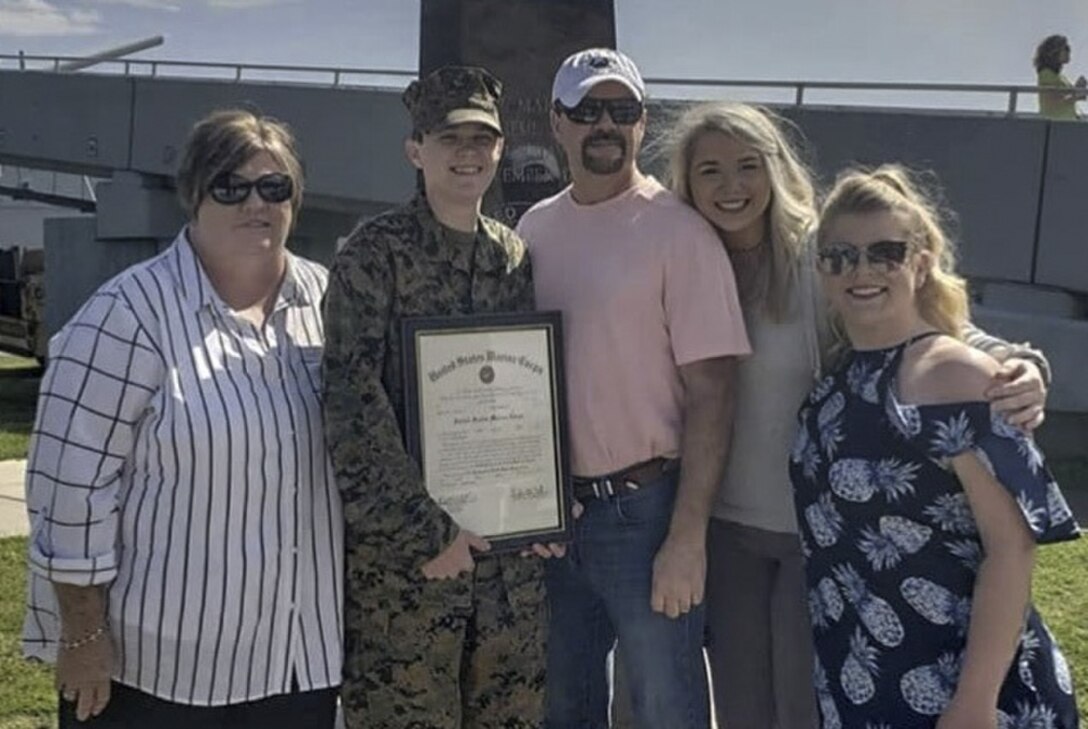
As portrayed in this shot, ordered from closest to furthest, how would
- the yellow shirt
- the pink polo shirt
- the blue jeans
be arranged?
1. the pink polo shirt
2. the blue jeans
3. the yellow shirt

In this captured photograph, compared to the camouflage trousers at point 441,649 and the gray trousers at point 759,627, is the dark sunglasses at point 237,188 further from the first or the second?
the gray trousers at point 759,627

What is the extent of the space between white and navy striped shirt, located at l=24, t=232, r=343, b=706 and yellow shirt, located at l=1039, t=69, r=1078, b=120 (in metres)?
10.7

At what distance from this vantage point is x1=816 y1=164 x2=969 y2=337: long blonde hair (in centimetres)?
285

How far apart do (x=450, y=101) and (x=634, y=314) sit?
663mm

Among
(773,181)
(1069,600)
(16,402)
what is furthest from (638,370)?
(16,402)

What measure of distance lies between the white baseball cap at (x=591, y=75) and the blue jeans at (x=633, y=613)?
96cm

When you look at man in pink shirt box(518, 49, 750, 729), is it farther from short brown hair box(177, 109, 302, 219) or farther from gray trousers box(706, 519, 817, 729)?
short brown hair box(177, 109, 302, 219)

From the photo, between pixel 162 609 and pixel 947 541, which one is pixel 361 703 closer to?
pixel 162 609

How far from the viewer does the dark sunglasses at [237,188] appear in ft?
9.41

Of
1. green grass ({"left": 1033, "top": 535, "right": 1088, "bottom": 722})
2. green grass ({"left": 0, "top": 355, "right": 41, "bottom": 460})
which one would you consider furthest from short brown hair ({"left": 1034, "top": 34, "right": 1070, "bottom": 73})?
green grass ({"left": 0, "top": 355, "right": 41, "bottom": 460})

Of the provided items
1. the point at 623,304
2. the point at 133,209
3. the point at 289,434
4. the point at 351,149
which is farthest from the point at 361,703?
the point at 133,209

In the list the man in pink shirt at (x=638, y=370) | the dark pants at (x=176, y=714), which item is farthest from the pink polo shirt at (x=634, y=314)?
the dark pants at (x=176, y=714)

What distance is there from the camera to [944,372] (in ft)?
8.81

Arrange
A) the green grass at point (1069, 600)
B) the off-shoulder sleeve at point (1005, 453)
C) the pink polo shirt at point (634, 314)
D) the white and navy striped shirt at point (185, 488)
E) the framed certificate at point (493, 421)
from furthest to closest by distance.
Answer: the green grass at point (1069, 600)
the pink polo shirt at point (634, 314)
the framed certificate at point (493, 421)
the white and navy striped shirt at point (185, 488)
the off-shoulder sleeve at point (1005, 453)
